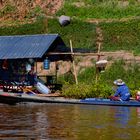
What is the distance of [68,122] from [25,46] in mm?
11514

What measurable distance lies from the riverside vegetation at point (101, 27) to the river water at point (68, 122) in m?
7.86

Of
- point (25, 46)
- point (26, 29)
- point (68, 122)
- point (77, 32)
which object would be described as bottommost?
point (68, 122)

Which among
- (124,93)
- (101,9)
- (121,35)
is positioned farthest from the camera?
(101,9)

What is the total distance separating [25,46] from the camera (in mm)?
26000

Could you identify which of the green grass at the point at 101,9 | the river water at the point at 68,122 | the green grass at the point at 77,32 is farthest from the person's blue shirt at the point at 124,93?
the green grass at the point at 101,9

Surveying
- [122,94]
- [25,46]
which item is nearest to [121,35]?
[25,46]

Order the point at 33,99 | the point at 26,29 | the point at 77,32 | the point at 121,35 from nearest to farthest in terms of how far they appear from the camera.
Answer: the point at 33,99 < the point at 121,35 < the point at 77,32 < the point at 26,29

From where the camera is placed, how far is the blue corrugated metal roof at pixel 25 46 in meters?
25.2

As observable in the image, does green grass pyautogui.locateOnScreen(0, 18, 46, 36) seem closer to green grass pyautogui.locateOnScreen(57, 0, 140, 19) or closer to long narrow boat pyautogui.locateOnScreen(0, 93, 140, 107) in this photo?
green grass pyautogui.locateOnScreen(57, 0, 140, 19)

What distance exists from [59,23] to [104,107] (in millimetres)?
17278

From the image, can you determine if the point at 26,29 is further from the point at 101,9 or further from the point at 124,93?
the point at 124,93

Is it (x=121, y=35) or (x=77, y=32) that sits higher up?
(x=77, y=32)

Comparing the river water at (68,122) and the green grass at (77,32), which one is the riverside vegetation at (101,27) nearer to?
the green grass at (77,32)

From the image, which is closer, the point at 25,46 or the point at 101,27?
the point at 25,46
